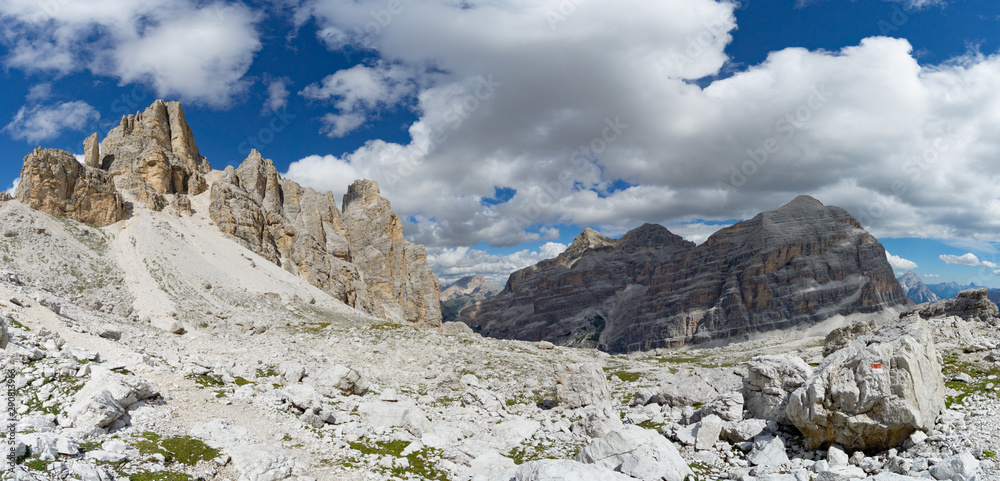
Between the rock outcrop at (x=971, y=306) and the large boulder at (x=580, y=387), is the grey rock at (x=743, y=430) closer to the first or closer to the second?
the large boulder at (x=580, y=387)

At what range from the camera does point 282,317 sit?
63.8m

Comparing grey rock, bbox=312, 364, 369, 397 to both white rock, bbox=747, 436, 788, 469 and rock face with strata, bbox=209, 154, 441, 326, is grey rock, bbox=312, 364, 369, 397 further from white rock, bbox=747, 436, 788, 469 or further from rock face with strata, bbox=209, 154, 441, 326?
rock face with strata, bbox=209, 154, 441, 326

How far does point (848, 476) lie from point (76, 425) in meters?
25.4

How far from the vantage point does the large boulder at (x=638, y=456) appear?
17.5 m

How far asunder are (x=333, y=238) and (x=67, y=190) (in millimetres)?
63738

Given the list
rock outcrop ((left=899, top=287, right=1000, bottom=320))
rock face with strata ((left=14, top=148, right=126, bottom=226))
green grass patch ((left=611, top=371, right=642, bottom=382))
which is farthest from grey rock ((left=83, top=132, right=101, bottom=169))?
rock outcrop ((left=899, top=287, right=1000, bottom=320))

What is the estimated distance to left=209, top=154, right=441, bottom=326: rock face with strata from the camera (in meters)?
106

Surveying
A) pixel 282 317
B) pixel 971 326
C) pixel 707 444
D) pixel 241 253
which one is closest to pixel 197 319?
pixel 282 317

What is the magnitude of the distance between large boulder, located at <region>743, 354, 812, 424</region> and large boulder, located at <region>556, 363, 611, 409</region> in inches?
429

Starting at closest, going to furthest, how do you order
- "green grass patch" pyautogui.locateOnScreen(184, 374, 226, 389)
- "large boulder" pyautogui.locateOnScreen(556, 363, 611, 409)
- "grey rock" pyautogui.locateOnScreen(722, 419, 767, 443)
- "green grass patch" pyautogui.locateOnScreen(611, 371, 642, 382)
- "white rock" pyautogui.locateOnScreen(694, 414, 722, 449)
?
1. "grey rock" pyautogui.locateOnScreen(722, 419, 767, 443)
2. "white rock" pyautogui.locateOnScreen(694, 414, 722, 449)
3. "green grass patch" pyautogui.locateOnScreen(184, 374, 226, 389)
4. "large boulder" pyautogui.locateOnScreen(556, 363, 611, 409)
5. "green grass patch" pyautogui.locateOnScreen(611, 371, 642, 382)

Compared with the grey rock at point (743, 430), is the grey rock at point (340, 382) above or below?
above

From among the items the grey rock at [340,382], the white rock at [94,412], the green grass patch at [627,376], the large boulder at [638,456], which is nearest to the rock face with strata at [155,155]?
the grey rock at [340,382]

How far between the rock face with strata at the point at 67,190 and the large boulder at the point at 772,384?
96.6m

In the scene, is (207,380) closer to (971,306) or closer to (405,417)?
(405,417)
